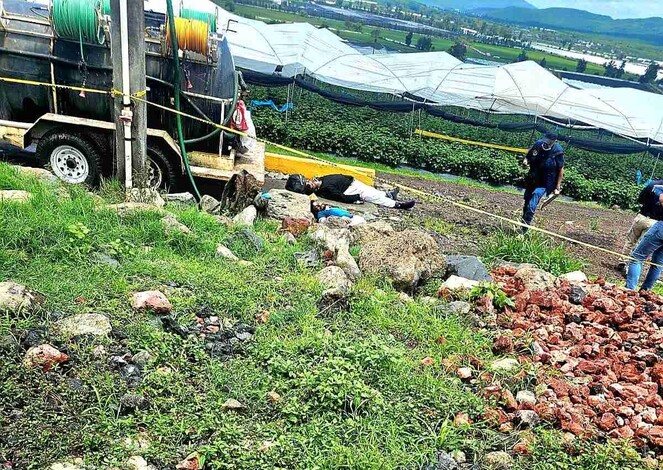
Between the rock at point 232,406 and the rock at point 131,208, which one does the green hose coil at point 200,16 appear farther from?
Answer: the rock at point 232,406

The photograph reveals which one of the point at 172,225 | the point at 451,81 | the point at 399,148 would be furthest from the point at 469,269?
the point at 451,81

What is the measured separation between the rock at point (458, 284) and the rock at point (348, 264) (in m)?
0.90

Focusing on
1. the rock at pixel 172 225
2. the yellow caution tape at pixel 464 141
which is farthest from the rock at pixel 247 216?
the yellow caution tape at pixel 464 141

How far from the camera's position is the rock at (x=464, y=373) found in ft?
13.0

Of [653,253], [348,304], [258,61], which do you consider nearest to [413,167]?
[258,61]

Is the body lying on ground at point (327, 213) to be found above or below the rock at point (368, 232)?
below

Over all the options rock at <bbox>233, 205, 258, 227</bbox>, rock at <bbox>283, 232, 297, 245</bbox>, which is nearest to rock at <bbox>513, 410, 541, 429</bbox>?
rock at <bbox>283, 232, 297, 245</bbox>

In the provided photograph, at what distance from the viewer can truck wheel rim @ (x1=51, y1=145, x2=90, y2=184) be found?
7234mm

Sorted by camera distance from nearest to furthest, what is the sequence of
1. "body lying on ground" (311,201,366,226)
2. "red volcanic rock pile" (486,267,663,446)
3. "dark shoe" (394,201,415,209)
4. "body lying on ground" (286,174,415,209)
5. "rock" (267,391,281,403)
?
"rock" (267,391,281,403)
"red volcanic rock pile" (486,267,663,446)
"body lying on ground" (311,201,366,226)
"body lying on ground" (286,174,415,209)
"dark shoe" (394,201,415,209)

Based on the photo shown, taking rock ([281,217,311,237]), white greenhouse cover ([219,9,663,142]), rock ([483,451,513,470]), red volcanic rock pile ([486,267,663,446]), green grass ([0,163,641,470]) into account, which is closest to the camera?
green grass ([0,163,641,470])

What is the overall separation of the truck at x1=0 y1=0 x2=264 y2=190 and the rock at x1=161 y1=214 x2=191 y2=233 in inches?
81.4

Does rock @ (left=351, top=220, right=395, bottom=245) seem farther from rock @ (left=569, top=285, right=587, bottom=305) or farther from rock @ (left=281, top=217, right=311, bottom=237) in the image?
rock @ (left=569, top=285, right=587, bottom=305)

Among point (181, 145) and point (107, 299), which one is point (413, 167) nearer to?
point (181, 145)

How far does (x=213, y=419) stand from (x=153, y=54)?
18.9ft
